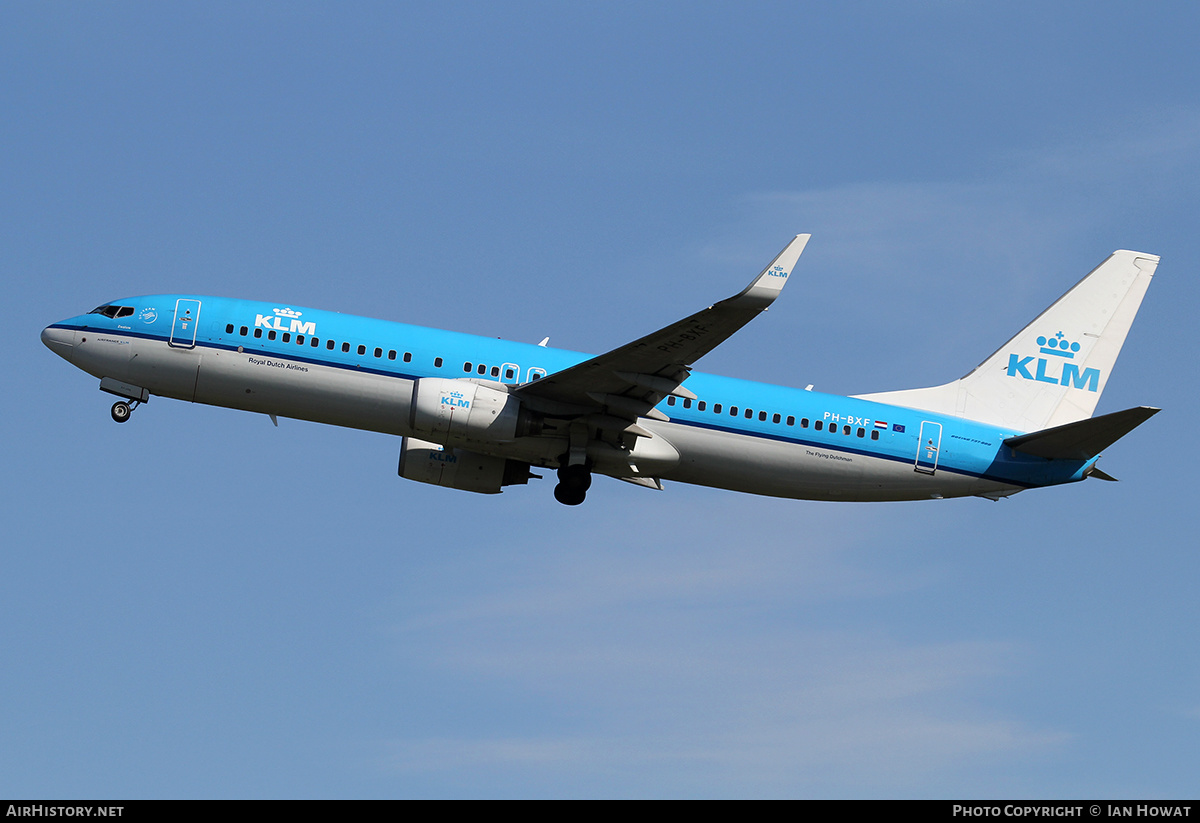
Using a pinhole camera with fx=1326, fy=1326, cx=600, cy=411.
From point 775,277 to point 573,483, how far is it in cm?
920

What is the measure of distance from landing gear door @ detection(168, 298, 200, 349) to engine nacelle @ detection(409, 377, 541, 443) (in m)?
6.44

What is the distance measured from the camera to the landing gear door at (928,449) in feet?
124

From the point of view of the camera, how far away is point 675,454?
36156 millimetres

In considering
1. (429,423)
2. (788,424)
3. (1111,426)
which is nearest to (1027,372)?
(1111,426)

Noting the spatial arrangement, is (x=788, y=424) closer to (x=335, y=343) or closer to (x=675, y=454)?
(x=675, y=454)

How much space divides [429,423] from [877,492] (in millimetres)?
13012

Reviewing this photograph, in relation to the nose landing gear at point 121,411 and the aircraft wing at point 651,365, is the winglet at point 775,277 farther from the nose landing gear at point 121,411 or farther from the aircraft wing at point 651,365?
the nose landing gear at point 121,411

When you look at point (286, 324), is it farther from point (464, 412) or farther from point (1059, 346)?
point (1059, 346)

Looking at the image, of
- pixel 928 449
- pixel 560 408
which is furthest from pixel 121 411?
pixel 928 449

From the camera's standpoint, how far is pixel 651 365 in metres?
33.9

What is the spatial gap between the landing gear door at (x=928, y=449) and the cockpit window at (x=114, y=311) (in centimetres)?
2231

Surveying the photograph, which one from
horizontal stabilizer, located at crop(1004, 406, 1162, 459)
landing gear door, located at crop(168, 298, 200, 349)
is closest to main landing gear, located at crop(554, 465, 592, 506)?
landing gear door, located at crop(168, 298, 200, 349)
